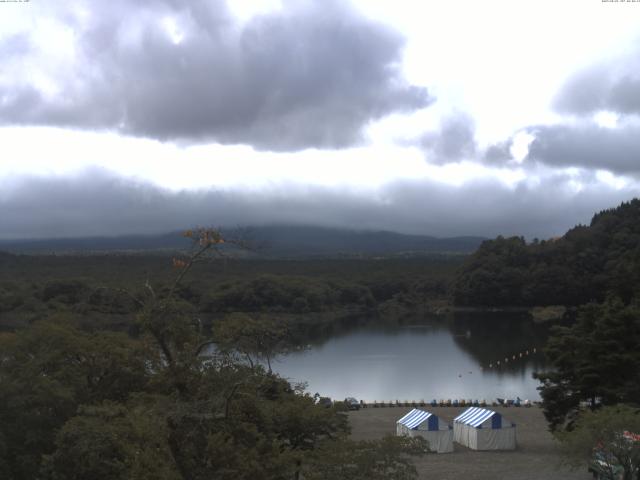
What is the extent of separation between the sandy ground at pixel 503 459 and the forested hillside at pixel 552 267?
182 feet

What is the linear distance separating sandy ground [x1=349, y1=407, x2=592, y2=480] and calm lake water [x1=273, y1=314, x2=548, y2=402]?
216 inches

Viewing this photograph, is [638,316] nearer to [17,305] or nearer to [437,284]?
[17,305]

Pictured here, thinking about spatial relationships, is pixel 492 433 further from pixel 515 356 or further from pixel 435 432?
pixel 515 356

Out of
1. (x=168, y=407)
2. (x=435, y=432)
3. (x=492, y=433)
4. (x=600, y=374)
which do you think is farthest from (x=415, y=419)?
(x=168, y=407)

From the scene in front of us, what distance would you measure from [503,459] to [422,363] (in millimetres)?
26156

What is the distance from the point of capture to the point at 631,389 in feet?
64.1

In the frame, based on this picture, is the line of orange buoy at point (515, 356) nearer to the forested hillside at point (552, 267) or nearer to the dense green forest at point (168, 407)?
the forested hillside at point (552, 267)

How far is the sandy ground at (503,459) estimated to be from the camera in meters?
19.8

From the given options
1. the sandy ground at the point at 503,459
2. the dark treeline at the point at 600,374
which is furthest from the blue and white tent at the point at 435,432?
the dark treeline at the point at 600,374

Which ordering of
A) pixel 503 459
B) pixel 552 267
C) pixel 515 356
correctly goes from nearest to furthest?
pixel 503 459
pixel 515 356
pixel 552 267

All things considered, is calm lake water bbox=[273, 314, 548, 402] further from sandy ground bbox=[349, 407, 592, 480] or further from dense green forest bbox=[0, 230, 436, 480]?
dense green forest bbox=[0, 230, 436, 480]

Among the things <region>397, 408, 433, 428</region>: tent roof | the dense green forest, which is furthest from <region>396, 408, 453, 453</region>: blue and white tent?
the dense green forest

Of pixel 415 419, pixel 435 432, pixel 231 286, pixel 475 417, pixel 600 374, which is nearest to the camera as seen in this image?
pixel 600 374

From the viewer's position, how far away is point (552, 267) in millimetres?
84188
